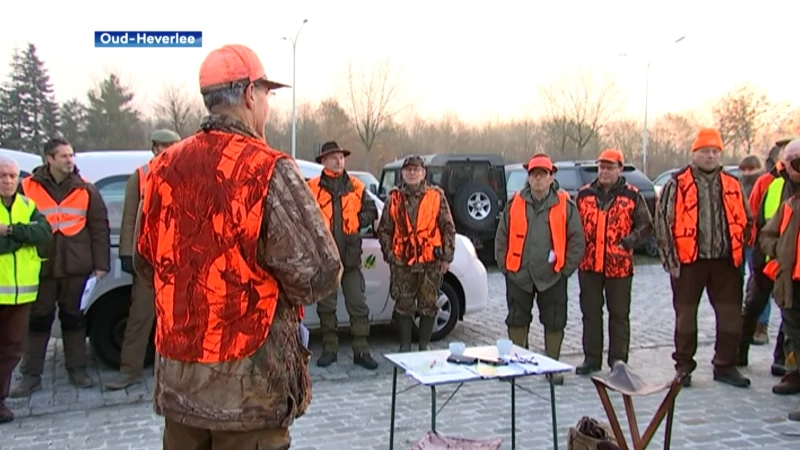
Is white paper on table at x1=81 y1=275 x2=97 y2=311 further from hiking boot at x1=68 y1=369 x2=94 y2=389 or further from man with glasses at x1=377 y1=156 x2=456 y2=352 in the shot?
man with glasses at x1=377 y1=156 x2=456 y2=352

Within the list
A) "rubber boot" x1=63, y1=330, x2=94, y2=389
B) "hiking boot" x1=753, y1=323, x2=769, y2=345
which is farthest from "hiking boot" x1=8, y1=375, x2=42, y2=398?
"hiking boot" x1=753, y1=323, x2=769, y2=345

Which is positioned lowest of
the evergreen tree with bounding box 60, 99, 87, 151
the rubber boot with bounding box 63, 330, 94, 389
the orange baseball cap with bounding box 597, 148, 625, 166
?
the rubber boot with bounding box 63, 330, 94, 389

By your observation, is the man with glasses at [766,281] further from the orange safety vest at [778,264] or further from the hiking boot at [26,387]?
the hiking boot at [26,387]

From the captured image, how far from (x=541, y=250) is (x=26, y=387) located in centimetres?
449

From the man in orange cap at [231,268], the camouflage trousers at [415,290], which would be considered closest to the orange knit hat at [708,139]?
the camouflage trousers at [415,290]

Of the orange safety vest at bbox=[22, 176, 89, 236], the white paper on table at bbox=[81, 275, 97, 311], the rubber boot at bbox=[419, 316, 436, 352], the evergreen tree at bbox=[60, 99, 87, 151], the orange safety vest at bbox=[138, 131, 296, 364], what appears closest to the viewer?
the orange safety vest at bbox=[138, 131, 296, 364]

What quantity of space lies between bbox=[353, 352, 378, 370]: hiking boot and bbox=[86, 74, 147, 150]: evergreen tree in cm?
3921

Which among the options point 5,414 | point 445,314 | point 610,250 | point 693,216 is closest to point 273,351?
point 5,414

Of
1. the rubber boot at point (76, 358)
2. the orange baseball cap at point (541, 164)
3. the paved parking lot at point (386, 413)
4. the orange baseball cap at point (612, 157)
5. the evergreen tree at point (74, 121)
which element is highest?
the evergreen tree at point (74, 121)

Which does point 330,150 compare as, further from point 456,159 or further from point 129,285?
point 456,159

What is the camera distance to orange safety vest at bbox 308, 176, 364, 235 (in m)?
6.59

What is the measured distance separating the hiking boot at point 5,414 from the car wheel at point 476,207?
9453mm

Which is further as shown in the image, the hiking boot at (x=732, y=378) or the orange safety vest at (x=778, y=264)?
the hiking boot at (x=732, y=378)

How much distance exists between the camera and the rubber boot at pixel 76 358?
19.6 ft
